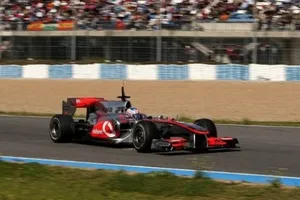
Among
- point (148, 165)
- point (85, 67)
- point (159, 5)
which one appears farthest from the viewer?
point (159, 5)

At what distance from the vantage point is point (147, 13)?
23906 millimetres

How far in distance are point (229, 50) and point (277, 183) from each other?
46.3 ft

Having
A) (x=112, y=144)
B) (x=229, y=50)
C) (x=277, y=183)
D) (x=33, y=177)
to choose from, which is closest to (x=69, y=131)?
(x=112, y=144)

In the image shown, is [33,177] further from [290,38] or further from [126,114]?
[290,38]

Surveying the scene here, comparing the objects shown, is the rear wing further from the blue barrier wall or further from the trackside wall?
the blue barrier wall

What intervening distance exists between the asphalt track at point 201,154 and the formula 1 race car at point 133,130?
6.1 inches

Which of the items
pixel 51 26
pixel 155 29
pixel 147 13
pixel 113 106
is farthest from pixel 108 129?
pixel 51 26

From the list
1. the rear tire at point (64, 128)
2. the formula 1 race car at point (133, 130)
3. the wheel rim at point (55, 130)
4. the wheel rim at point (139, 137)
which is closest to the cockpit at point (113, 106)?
the formula 1 race car at point (133, 130)

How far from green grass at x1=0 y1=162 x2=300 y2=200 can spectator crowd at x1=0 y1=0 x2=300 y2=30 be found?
13916 mm

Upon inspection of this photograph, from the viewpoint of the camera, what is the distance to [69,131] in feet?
37.4

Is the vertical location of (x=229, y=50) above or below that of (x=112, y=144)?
above

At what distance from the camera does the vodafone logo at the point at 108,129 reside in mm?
10633

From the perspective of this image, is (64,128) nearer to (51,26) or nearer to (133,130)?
(133,130)

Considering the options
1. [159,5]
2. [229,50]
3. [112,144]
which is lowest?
[112,144]
